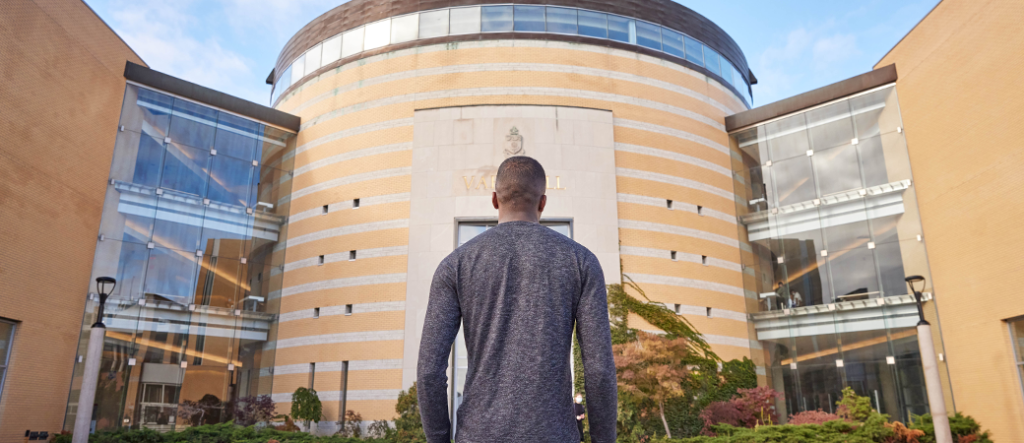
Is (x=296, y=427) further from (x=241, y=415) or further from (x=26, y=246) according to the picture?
(x=26, y=246)

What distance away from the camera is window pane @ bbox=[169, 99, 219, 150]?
2405 centimetres

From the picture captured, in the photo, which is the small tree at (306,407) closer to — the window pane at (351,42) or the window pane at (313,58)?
the window pane at (351,42)

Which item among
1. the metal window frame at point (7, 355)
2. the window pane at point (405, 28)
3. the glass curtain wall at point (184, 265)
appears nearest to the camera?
the metal window frame at point (7, 355)

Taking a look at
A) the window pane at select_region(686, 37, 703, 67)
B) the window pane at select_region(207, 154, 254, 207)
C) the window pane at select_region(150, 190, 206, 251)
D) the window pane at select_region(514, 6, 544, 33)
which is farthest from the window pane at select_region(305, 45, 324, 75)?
the window pane at select_region(686, 37, 703, 67)

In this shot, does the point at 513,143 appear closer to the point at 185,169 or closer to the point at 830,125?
the point at 830,125

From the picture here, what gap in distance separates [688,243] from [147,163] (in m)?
18.8

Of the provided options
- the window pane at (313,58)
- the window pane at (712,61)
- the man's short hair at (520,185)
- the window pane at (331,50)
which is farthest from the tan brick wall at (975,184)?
the window pane at (313,58)

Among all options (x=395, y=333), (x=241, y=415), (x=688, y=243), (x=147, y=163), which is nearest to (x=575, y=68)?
(x=688, y=243)

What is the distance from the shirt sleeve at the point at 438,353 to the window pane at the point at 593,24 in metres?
24.3

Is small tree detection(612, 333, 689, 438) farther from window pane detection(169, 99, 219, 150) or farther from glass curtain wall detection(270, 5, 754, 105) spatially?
window pane detection(169, 99, 219, 150)

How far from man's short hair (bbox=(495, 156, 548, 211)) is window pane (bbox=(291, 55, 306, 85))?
27.3 metres

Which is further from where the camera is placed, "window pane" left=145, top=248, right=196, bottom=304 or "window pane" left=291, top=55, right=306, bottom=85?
"window pane" left=291, top=55, right=306, bottom=85

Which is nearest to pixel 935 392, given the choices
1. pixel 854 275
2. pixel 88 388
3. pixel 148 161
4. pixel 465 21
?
pixel 854 275

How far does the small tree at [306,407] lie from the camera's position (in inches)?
854
